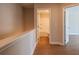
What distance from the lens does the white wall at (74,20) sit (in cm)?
193

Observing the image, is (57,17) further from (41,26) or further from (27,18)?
(27,18)

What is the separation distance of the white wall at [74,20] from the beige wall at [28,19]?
0.61m

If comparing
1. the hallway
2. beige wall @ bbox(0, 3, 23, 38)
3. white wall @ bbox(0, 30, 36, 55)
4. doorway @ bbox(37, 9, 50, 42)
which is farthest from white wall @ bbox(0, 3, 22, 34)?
the hallway

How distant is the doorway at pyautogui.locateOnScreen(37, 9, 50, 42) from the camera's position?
2.07 m

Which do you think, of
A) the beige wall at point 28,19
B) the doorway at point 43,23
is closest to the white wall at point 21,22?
the beige wall at point 28,19

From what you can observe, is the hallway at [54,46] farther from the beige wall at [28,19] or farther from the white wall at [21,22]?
the beige wall at [28,19]

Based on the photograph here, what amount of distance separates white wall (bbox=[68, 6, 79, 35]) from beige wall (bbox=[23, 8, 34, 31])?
612 millimetres

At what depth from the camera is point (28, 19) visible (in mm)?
2039

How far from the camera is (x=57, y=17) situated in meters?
2.02

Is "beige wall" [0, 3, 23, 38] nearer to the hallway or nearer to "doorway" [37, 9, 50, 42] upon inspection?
"doorway" [37, 9, 50, 42]

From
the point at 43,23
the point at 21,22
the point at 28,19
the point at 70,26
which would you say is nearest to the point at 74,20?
the point at 70,26

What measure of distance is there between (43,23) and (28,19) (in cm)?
25

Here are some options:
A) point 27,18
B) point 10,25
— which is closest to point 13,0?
point 27,18

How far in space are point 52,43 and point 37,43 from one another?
0.24 metres
